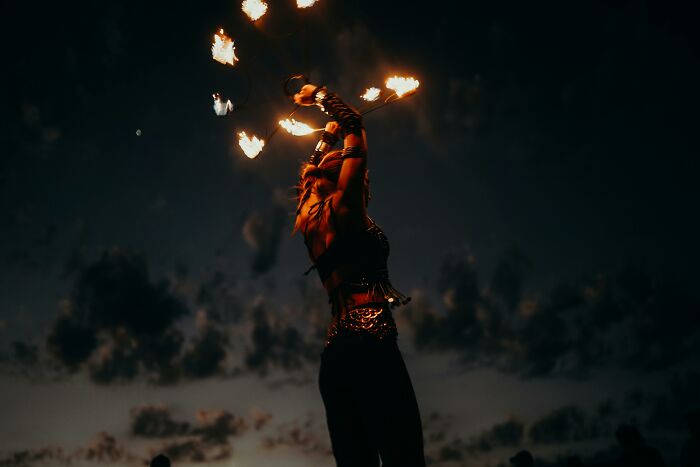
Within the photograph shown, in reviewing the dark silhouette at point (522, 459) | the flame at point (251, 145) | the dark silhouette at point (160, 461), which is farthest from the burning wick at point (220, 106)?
the dark silhouette at point (522, 459)

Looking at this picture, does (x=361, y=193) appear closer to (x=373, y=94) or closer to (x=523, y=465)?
(x=373, y=94)

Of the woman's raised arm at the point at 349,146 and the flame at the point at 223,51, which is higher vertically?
the flame at the point at 223,51

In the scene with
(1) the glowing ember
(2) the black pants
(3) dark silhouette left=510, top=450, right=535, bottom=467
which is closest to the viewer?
(2) the black pants

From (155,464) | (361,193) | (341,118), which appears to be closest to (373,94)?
(341,118)

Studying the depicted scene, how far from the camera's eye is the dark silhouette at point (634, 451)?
1091 centimetres

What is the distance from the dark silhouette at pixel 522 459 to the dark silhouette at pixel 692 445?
11.4 ft

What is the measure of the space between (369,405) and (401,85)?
3173 mm

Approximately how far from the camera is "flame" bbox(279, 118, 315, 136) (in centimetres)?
585

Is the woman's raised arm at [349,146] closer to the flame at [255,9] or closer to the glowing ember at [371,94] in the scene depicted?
the glowing ember at [371,94]

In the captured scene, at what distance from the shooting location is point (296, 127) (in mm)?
5957

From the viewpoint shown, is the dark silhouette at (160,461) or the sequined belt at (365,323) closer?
the sequined belt at (365,323)

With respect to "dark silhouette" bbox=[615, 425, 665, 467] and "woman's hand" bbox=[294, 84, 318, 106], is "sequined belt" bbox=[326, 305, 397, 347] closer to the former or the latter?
"woman's hand" bbox=[294, 84, 318, 106]

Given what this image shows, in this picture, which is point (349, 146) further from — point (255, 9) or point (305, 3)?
point (255, 9)

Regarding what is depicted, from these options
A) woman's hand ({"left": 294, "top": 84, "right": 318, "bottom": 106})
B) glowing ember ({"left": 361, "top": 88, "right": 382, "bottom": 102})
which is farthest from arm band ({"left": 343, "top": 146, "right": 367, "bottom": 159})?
glowing ember ({"left": 361, "top": 88, "right": 382, "bottom": 102})
